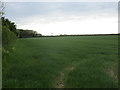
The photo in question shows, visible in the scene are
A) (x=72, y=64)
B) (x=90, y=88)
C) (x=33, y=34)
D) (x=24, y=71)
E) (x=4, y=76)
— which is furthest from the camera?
(x=33, y=34)

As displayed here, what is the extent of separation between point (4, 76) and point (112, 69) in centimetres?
521

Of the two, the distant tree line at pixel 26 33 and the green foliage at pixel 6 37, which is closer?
the green foliage at pixel 6 37

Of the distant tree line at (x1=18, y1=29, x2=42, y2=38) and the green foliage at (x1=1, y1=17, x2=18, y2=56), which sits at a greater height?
the distant tree line at (x1=18, y1=29, x2=42, y2=38)

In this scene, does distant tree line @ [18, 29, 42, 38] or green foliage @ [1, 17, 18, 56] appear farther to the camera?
distant tree line @ [18, 29, 42, 38]

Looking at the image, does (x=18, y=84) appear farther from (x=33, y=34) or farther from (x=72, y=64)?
(x=33, y=34)

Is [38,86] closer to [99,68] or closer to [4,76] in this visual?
[4,76]

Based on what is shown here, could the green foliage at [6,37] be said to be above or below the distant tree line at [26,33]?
below

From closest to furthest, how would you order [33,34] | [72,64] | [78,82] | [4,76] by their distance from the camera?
[78,82] < [4,76] < [72,64] < [33,34]

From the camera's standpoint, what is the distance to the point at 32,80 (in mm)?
8977

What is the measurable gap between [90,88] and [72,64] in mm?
4153

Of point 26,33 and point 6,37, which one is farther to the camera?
point 26,33

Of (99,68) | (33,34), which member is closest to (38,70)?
(99,68)

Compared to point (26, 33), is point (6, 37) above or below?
below

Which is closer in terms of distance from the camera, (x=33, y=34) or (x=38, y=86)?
(x=38, y=86)
